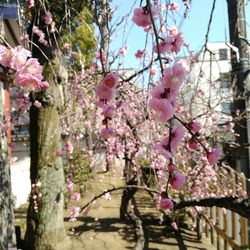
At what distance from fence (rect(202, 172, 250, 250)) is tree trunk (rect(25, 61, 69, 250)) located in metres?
1.92

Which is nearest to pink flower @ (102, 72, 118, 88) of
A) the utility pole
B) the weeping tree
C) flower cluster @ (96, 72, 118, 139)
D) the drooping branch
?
flower cluster @ (96, 72, 118, 139)

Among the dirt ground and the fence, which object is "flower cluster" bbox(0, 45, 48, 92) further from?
the dirt ground

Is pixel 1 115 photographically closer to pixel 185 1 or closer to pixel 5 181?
pixel 5 181

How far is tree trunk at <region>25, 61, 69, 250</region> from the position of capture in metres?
5.11

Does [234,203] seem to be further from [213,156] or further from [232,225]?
[232,225]

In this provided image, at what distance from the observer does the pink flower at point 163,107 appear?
1.22m

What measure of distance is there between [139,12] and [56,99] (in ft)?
12.4

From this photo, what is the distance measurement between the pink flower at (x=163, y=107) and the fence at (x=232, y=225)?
9.56ft

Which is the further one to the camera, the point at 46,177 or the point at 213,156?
the point at 46,177

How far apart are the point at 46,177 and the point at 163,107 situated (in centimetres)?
423

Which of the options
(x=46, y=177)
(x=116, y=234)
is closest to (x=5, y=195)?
(x=46, y=177)

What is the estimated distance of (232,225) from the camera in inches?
180

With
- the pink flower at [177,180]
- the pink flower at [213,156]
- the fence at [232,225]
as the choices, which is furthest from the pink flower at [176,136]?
the fence at [232,225]

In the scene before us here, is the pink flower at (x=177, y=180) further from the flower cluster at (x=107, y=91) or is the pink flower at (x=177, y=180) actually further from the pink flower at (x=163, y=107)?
the flower cluster at (x=107, y=91)
